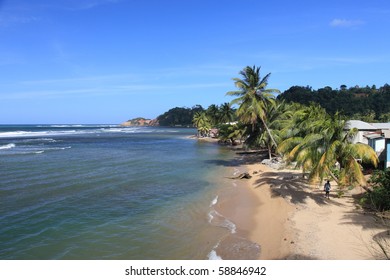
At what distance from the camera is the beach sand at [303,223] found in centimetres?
1048

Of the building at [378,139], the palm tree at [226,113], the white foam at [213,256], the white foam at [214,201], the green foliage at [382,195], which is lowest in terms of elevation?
the white foam at [213,256]

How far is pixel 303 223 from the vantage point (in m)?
13.3

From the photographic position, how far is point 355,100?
284 feet

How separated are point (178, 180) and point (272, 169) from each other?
29.6 ft

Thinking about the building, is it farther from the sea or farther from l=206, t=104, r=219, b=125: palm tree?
l=206, t=104, r=219, b=125: palm tree

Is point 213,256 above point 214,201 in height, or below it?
below

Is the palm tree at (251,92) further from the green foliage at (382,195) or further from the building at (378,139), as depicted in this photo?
the green foliage at (382,195)

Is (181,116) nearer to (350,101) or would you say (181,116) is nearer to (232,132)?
(350,101)

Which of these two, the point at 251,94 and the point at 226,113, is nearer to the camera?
the point at 251,94

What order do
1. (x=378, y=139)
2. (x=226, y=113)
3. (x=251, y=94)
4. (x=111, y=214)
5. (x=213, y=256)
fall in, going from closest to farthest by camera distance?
1. (x=213, y=256)
2. (x=111, y=214)
3. (x=378, y=139)
4. (x=251, y=94)
5. (x=226, y=113)

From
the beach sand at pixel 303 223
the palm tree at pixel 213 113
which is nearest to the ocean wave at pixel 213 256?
the beach sand at pixel 303 223

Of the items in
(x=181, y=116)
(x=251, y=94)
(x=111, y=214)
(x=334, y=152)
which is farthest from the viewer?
(x=181, y=116)

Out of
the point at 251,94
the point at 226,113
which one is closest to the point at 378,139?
the point at 251,94

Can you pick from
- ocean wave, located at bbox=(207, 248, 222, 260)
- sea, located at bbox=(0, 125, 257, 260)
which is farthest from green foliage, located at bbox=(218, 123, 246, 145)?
ocean wave, located at bbox=(207, 248, 222, 260)
